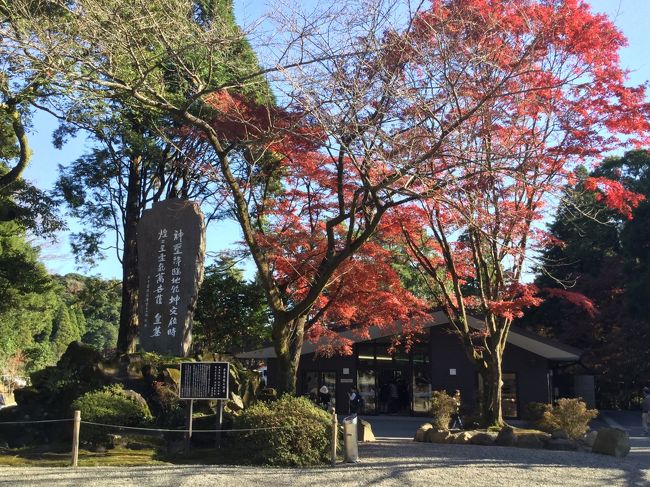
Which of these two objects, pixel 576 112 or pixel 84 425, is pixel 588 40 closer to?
pixel 576 112

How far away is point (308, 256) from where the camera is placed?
14.0 metres

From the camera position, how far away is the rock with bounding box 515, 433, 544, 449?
520 inches

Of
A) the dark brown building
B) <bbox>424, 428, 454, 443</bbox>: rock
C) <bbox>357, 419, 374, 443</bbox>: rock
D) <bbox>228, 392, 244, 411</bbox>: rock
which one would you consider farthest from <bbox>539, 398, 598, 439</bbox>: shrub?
the dark brown building

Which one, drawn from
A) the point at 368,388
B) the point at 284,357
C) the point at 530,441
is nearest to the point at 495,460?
the point at 530,441

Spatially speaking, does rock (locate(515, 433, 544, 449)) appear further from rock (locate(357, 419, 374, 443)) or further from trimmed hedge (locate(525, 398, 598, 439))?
rock (locate(357, 419, 374, 443))

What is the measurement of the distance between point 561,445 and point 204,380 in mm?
7801

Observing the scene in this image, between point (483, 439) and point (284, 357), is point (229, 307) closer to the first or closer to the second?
point (284, 357)

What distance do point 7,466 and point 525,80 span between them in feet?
36.9

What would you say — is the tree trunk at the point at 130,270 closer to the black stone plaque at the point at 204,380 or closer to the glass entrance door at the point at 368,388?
the black stone plaque at the point at 204,380

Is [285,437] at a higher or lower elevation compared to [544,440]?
higher

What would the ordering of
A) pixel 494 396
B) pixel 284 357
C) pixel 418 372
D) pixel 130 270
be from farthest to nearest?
pixel 418 372 < pixel 130 270 < pixel 494 396 < pixel 284 357

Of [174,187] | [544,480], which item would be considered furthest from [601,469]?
[174,187]

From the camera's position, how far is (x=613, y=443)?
472 inches

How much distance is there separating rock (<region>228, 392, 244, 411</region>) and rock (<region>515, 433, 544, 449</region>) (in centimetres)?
612
